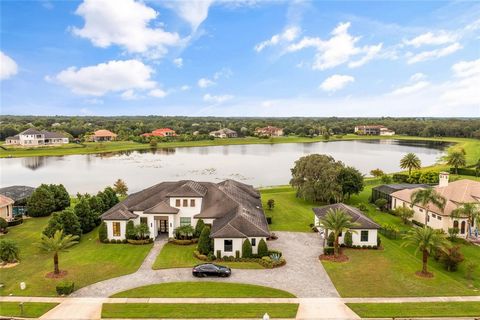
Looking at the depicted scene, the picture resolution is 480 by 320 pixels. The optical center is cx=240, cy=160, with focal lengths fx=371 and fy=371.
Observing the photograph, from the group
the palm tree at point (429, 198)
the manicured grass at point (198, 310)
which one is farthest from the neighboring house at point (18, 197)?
the palm tree at point (429, 198)

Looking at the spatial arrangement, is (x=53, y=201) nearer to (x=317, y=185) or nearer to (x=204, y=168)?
(x=317, y=185)

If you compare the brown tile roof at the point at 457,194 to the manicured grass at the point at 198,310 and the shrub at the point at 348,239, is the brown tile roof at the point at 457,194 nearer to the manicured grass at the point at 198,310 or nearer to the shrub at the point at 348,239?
the shrub at the point at 348,239

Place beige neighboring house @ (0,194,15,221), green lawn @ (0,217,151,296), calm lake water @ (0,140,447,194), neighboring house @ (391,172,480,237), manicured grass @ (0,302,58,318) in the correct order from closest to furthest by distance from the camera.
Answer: manicured grass @ (0,302,58,318), green lawn @ (0,217,151,296), neighboring house @ (391,172,480,237), beige neighboring house @ (0,194,15,221), calm lake water @ (0,140,447,194)

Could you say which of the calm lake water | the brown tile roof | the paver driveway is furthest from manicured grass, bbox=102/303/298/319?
the calm lake water

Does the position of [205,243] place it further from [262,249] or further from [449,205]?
[449,205]

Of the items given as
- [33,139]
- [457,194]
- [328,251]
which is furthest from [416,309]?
[33,139]

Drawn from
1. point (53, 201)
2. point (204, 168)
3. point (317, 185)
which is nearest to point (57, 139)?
point (204, 168)

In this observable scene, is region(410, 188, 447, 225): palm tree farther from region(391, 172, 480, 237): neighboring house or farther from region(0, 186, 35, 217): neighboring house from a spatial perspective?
region(0, 186, 35, 217): neighboring house
